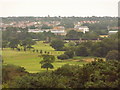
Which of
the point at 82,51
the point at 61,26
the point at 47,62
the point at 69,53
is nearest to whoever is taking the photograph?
the point at 47,62

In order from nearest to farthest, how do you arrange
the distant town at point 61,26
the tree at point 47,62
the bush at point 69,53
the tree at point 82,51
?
1. the tree at point 47,62
2. the bush at point 69,53
3. the tree at point 82,51
4. the distant town at point 61,26

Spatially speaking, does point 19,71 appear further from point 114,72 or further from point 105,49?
point 105,49

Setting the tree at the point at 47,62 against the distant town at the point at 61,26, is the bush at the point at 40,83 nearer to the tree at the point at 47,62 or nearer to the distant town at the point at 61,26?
the tree at the point at 47,62

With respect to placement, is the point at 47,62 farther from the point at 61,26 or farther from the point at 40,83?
the point at 61,26

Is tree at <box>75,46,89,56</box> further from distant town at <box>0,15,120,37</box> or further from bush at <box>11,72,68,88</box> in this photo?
distant town at <box>0,15,120,37</box>

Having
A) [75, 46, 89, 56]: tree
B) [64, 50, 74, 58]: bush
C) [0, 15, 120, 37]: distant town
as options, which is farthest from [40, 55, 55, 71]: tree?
[0, 15, 120, 37]: distant town

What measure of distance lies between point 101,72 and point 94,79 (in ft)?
1.33

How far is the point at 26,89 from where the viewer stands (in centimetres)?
617

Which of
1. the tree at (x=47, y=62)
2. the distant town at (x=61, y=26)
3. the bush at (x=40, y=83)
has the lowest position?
the tree at (x=47, y=62)

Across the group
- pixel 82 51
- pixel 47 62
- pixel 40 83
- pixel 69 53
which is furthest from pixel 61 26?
pixel 40 83

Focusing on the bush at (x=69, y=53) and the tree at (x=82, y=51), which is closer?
the bush at (x=69, y=53)

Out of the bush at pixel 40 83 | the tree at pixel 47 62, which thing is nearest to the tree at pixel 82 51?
the tree at pixel 47 62

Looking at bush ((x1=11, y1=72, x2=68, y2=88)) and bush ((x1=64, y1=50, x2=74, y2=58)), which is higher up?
bush ((x1=11, y1=72, x2=68, y2=88))

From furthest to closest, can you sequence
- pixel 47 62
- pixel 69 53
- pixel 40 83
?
1. pixel 69 53
2. pixel 47 62
3. pixel 40 83
